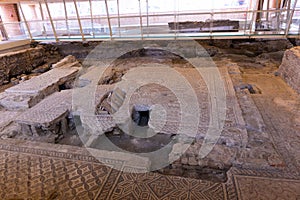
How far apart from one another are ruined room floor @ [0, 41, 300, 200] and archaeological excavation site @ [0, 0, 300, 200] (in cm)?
1

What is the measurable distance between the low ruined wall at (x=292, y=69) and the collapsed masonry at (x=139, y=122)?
130 cm

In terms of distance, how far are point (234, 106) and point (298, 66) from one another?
93.5 inches

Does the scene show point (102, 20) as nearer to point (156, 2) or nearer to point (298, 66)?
point (156, 2)

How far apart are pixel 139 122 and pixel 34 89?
273 cm

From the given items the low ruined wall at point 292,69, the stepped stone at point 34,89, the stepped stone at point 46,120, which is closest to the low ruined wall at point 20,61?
the stepped stone at point 34,89

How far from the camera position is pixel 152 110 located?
403 centimetres

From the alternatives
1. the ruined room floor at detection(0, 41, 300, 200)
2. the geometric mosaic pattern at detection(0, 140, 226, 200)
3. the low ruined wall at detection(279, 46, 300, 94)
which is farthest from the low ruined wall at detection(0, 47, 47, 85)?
the low ruined wall at detection(279, 46, 300, 94)

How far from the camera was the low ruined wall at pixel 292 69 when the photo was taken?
5.12 m

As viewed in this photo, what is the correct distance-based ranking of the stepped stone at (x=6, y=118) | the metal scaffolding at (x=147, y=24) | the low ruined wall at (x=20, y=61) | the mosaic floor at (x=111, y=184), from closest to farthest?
the mosaic floor at (x=111, y=184), the stepped stone at (x=6, y=118), the metal scaffolding at (x=147, y=24), the low ruined wall at (x=20, y=61)

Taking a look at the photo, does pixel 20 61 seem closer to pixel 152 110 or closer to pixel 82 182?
pixel 152 110

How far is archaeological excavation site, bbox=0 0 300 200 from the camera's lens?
247 cm

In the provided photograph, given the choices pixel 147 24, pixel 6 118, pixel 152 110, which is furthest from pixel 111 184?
pixel 147 24

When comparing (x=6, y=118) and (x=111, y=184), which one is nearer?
(x=111, y=184)

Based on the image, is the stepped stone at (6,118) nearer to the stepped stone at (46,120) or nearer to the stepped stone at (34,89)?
the stepped stone at (34,89)
